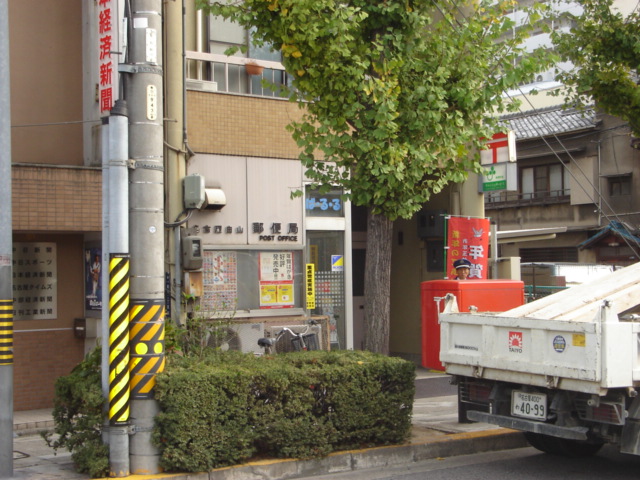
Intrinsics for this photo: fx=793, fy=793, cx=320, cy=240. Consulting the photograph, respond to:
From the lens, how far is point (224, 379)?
771 cm

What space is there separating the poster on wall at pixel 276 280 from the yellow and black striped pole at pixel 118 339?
627 centimetres

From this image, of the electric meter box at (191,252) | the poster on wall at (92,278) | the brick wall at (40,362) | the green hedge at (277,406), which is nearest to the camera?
the green hedge at (277,406)

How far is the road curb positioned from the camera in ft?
25.6

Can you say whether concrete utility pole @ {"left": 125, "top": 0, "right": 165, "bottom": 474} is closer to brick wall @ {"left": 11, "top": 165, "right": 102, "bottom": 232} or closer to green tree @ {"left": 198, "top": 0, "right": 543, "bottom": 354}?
green tree @ {"left": 198, "top": 0, "right": 543, "bottom": 354}

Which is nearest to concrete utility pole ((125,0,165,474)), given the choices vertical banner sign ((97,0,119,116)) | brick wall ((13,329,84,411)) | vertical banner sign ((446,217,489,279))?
vertical banner sign ((97,0,119,116))

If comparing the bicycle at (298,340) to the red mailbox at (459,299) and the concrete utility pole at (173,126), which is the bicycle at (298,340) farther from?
the red mailbox at (459,299)

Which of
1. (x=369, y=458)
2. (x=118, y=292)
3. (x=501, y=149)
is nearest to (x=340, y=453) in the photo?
(x=369, y=458)

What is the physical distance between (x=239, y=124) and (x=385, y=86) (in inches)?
202

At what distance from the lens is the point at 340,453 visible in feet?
27.9

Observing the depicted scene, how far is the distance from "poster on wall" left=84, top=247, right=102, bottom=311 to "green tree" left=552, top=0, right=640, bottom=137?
1004 centimetres

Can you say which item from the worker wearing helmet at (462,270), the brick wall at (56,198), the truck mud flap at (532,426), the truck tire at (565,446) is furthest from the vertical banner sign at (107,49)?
the truck tire at (565,446)

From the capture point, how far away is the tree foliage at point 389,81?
9.09m

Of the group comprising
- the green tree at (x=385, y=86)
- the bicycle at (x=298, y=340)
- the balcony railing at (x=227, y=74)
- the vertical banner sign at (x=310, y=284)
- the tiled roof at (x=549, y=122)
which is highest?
the tiled roof at (x=549, y=122)

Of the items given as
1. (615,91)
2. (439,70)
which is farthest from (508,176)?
(439,70)
